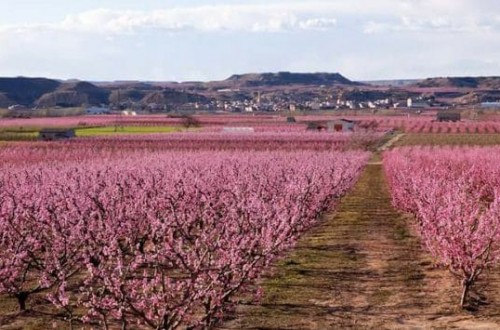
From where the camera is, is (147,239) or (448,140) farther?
(448,140)

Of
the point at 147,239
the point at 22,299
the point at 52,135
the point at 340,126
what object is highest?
the point at 147,239

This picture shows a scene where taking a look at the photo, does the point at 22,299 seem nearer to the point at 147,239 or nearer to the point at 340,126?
the point at 147,239

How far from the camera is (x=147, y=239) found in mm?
18328

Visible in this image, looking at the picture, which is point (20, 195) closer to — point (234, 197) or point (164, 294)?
point (234, 197)

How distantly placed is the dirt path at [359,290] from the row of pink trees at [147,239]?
80 centimetres

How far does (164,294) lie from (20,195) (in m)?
10.2

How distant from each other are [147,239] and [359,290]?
215 inches

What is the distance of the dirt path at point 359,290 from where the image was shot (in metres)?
13.5

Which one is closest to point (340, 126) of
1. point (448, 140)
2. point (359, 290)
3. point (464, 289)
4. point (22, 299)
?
point (448, 140)

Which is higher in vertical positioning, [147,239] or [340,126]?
[147,239]

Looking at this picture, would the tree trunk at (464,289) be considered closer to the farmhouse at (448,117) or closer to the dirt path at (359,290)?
the dirt path at (359,290)

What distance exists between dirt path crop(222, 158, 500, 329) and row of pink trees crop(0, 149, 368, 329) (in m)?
0.80

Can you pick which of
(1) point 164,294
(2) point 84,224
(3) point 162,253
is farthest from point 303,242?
(1) point 164,294

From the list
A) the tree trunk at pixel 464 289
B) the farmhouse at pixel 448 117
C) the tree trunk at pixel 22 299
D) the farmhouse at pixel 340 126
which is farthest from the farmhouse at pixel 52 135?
the farmhouse at pixel 448 117
